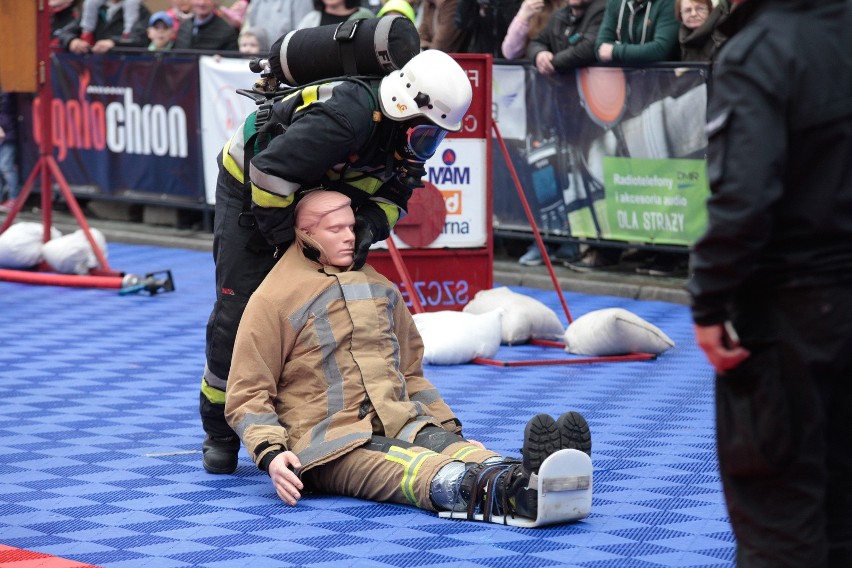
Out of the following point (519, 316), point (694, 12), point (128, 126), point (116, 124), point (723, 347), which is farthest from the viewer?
point (116, 124)

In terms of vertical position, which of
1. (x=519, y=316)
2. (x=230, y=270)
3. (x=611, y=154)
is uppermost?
(x=230, y=270)

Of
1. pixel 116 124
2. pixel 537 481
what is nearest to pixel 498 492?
pixel 537 481

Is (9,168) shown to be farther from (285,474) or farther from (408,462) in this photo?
(408,462)

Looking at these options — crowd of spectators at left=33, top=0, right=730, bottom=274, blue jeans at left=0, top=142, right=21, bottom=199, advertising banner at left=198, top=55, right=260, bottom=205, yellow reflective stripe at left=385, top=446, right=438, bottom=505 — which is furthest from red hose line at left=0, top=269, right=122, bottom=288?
yellow reflective stripe at left=385, top=446, right=438, bottom=505

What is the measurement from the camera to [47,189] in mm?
10734

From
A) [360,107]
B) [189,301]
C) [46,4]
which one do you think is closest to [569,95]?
[189,301]

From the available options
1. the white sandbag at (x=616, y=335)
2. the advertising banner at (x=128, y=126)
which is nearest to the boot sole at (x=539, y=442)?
the white sandbag at (x=616, y=335)

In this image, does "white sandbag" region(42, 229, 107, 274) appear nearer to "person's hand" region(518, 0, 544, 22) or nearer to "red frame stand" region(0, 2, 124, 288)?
"red frame stand" region(0, 2, 124, 288)

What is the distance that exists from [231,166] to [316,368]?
881 millimetres

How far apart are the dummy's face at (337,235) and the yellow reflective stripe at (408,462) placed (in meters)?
0.74

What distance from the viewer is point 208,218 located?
1330 cm

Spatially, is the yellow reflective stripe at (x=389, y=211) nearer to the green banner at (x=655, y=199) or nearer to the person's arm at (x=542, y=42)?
the green banner at (x=655, y=199)

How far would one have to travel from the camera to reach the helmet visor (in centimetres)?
523

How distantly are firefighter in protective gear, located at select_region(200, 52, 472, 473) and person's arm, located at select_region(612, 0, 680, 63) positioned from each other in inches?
191
